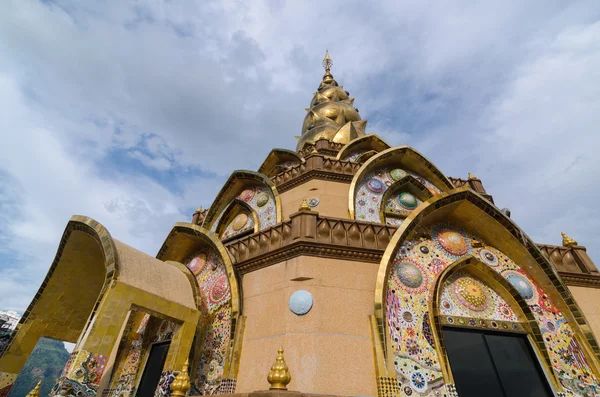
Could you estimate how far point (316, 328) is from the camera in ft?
22.2

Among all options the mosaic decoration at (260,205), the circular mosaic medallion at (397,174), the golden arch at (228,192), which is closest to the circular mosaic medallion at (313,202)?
the mosaic decoration at (260,205)

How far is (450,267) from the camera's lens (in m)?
8.34

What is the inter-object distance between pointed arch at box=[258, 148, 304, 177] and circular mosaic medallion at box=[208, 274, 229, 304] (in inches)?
274

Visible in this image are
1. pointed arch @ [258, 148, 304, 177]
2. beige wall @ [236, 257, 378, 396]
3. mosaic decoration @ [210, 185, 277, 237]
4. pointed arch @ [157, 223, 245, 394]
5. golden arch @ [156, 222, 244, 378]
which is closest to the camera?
beige wall @ [236, 257, 378, 396]

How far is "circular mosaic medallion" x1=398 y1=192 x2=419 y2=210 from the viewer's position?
11.9 m

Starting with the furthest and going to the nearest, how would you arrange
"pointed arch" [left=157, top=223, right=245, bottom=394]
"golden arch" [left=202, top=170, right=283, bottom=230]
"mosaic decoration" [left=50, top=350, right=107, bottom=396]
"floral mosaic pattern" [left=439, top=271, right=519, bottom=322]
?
"golden arch" [left=202, top=170, right=283, bottom=230] < "floral mosaic pattern" [left=439, top=271, right=519, bottom=322] < "pointed arch" [left=157, top=223, right=245, bottom=394] < "mosaic decoration" [left=50, top=350, right=107, bottom=396]

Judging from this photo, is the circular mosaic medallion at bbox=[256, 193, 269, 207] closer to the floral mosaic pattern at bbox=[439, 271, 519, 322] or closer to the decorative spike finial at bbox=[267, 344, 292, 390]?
the floral mosaic pattern at bbox=[439, 271, 519, 322]

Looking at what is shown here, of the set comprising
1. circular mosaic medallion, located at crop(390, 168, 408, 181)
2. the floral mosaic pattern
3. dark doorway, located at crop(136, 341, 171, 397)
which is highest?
circular mosaic medallion, located at crop(390, 168, 408, 181)

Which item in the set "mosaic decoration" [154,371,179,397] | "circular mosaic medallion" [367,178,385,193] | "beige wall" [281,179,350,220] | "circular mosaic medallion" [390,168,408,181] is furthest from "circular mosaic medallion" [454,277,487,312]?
"mosaic decoration" [154,371,179,397]

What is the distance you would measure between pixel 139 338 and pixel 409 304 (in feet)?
24.9

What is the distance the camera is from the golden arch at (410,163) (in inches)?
477

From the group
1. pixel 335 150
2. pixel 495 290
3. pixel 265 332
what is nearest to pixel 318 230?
pixel 265 332

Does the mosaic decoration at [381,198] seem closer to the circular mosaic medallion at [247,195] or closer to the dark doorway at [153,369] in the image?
the circular mosaic medallion at [247,195]

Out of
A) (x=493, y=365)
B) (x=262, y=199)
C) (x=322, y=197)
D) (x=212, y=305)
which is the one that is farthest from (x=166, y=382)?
(x=493, y=365)
